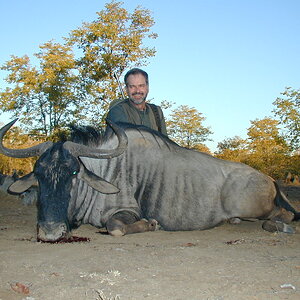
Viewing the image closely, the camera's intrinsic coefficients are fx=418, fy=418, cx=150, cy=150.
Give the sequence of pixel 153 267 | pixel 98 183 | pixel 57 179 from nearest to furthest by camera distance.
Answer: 1. pixel 153 267
2. pixel 57 179
3. pixel 98 183

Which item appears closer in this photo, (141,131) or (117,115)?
(141,131)

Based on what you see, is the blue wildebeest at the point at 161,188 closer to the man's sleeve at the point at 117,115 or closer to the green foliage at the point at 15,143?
the man's sleeve at the point at 117,115

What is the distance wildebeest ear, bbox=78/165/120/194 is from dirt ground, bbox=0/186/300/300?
0.47 metres

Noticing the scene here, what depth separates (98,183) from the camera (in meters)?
4.18

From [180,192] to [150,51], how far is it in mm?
17341

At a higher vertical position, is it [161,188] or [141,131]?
[141,131]

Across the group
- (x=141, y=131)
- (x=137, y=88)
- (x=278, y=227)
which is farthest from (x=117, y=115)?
(x=278, y=227)

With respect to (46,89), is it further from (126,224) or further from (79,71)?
(126,224)

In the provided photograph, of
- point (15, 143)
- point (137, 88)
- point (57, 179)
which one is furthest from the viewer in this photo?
point (15, 143)

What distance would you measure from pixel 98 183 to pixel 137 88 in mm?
1773

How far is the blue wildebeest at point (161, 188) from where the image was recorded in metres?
4.44

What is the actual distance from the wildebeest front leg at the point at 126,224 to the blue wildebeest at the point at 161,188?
1 cm

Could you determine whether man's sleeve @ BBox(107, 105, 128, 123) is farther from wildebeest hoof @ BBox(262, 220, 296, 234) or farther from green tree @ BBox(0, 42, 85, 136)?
green tree @ BBox(0, 42, 85, 136)

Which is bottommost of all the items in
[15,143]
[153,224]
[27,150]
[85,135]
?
[153,224]
